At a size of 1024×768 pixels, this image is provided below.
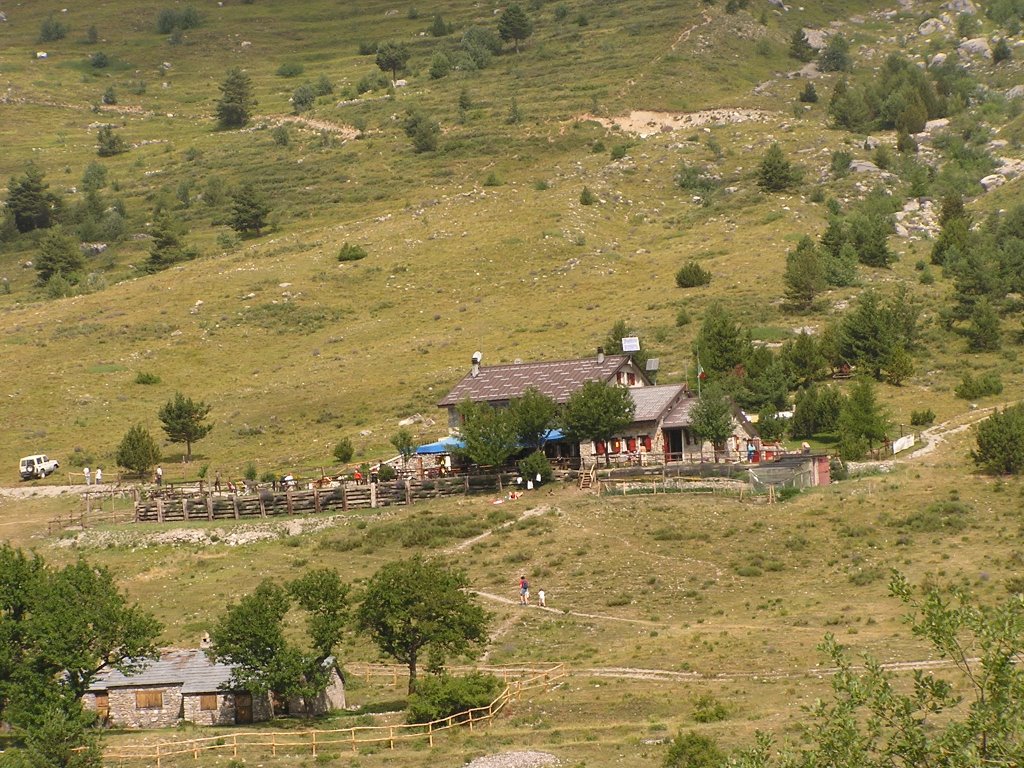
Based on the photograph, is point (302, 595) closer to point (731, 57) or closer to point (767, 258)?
point (767, 258)

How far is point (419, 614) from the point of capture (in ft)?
162

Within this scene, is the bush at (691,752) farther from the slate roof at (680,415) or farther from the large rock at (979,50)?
the large rock at (979,50)

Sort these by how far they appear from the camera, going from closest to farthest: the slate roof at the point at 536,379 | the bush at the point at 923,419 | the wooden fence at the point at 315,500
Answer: the wooden fence at the point at 315,500 < the slate roof at the point at 536,379 < the bush at the point at 923,419

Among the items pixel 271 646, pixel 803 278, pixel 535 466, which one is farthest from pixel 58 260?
pixel 271 646

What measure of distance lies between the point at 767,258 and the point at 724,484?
54.2 meters

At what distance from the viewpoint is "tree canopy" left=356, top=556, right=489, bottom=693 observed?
49.3 meters

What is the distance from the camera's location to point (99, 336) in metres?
121

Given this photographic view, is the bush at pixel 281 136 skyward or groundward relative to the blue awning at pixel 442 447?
skyward

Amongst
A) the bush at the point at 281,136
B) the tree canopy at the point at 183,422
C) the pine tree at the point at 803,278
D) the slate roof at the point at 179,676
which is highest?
the bush at the point at 281,136

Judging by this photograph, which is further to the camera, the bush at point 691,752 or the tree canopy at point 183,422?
the tree canopy at point 183,422

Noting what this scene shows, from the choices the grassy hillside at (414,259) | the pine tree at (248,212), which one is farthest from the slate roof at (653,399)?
the pine tree at (248,212)

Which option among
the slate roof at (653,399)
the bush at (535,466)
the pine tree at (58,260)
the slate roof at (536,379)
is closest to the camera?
the bush at (535,466)

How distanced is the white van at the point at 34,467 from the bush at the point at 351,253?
48352mm

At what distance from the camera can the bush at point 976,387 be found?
8812cm
